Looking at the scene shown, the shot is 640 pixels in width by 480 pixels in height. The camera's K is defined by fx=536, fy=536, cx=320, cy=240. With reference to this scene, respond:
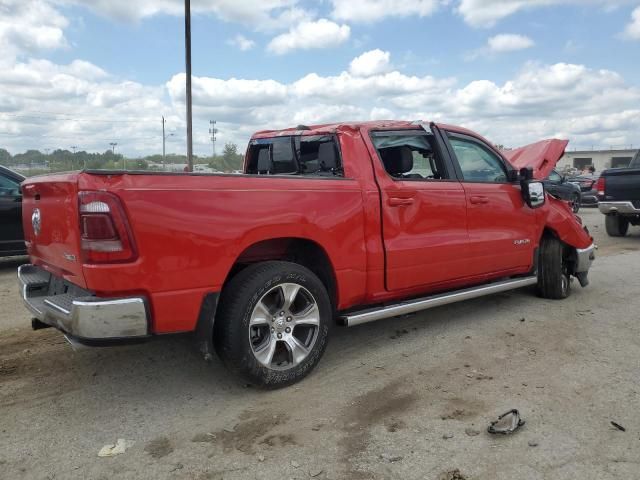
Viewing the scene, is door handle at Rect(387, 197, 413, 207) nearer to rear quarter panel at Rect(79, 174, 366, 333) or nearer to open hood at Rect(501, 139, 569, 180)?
rear quarter panel at Rect(79, 174, 366, 333)

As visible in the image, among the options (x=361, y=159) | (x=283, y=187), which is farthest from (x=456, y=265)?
(x=283, y=187)

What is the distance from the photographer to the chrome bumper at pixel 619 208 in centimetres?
1091

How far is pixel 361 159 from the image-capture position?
159 inches

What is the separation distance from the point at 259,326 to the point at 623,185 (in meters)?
10.2

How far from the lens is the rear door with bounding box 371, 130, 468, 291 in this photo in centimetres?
409

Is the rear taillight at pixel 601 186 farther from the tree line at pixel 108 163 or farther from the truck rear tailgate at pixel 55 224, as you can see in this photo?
the truck rear tailgate at pixel 55 224

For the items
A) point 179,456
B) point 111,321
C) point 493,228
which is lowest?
point 179,456

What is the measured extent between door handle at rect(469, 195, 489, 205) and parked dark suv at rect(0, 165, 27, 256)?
6.41 metres

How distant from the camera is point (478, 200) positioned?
4.79m

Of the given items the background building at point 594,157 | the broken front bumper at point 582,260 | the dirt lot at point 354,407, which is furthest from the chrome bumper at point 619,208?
the background building at point 594,157

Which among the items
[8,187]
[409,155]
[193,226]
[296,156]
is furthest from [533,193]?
[8,187]

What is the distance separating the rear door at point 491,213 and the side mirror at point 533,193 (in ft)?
0.16

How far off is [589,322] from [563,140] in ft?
6.80

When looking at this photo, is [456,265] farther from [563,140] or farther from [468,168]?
[563,140]
